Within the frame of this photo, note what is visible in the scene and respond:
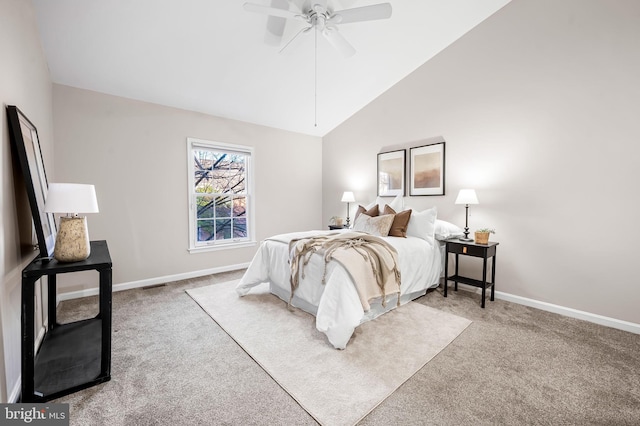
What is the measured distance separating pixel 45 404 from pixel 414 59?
189 inches

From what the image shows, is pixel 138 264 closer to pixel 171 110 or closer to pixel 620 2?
pixel 171 110

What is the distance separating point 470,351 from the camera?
2.20 m

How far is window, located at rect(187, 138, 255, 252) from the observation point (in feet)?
13.8

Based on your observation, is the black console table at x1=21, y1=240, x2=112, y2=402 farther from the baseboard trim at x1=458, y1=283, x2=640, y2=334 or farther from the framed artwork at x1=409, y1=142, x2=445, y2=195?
the baseboard trim at x1=458, y1=283, x2=640, y2=334

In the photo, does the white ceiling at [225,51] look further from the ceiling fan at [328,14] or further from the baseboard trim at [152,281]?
the baseboard trim at [152,281]

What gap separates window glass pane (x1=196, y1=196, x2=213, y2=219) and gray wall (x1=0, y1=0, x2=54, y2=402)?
2.21 metres

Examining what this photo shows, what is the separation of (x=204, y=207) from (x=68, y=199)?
105 inches

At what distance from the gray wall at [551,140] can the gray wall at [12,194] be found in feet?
13.5

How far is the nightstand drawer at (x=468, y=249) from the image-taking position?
9.98 ft

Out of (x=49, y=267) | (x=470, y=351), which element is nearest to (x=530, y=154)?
(x=470, y=351)

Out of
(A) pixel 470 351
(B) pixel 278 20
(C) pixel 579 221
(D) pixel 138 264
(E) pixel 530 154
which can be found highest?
(B) pixel 278 20

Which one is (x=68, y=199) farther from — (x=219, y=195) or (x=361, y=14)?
(x=219, y=195)

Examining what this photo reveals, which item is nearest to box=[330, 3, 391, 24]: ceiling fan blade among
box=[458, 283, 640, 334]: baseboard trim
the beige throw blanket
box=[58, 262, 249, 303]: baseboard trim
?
the beige throw blanket

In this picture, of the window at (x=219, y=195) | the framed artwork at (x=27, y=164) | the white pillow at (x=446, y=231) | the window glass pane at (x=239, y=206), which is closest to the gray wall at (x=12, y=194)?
the framed artwork at (x=27, y=164)
